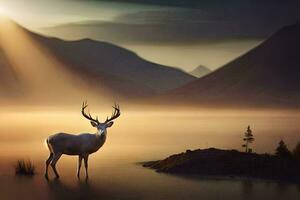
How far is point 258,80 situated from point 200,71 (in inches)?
18.5

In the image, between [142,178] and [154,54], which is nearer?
[142,178]

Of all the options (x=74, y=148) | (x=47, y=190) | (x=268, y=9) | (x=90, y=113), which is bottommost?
(x=47, y=190)

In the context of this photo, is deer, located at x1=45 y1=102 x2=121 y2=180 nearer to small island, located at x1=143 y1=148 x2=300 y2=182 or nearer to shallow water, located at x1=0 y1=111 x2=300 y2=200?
shallow water, located at x1=0 y1=111 x2=300 y2=200

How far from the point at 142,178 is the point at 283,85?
1.39 m

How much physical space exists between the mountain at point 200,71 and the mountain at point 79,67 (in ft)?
0.20

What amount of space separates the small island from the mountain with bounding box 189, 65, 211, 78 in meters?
0.62

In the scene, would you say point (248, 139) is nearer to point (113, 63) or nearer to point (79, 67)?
point (113, 63)

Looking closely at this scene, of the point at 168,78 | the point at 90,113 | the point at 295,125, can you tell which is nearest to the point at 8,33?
the point at 90,113

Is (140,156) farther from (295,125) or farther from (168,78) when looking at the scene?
(295,125)

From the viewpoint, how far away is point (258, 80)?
14.6ft

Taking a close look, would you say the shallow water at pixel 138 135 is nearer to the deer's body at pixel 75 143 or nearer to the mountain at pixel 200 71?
the deer's body at pixel 75 143

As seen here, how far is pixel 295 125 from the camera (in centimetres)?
443

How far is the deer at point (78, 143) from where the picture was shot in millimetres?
3977

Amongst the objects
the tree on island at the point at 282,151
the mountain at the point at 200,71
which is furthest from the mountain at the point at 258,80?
the tree on island at the point at 282,151
